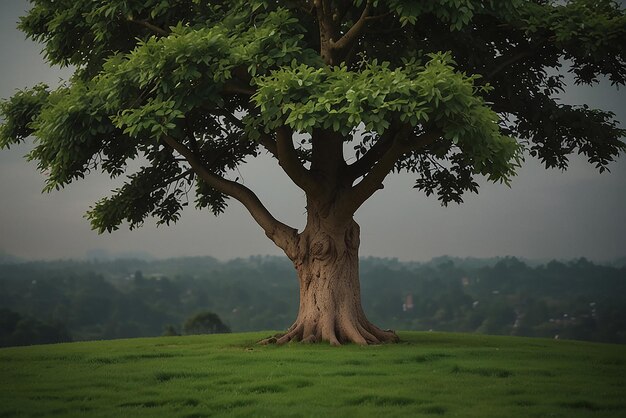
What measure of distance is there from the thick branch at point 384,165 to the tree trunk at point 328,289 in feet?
2.63

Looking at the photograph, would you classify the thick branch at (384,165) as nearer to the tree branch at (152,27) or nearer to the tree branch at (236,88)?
the tree branch at (236,88)

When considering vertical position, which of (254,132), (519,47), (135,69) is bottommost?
(254,132)

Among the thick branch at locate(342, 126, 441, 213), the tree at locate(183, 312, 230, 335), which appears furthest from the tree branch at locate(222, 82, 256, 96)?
the tree at locate(183, 312, 230, 335)

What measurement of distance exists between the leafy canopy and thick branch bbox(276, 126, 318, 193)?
4 cm

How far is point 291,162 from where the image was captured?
18188 millimetres

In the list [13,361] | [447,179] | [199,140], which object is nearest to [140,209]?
[199,140]

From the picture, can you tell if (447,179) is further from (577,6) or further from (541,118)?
(577,6)

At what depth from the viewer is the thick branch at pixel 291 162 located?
17906 mm

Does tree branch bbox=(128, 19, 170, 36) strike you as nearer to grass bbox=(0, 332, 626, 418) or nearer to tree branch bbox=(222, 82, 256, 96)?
tree branch bbox=(222, 82, 256, 96)

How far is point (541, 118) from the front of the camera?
20000mm

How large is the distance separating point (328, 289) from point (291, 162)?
2.93 metres

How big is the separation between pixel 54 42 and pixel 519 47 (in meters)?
10.1

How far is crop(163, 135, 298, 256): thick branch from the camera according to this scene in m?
19.6

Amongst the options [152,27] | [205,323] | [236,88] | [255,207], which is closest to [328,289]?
[255,207]
